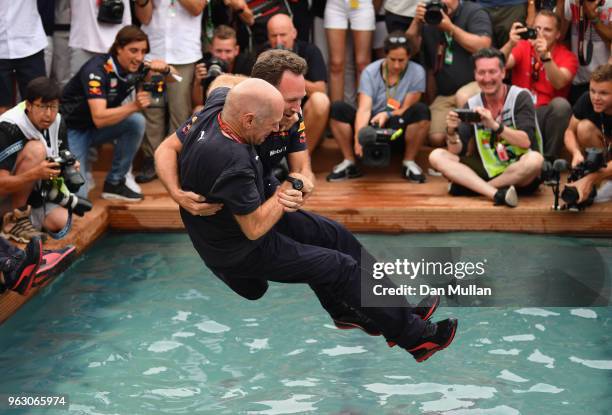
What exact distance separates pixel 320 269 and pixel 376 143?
135 inches

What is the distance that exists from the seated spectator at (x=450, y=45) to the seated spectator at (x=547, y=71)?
30 centimetres

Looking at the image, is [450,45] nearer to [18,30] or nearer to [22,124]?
[18,30]

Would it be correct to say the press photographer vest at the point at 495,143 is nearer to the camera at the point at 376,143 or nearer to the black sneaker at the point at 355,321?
the camera at the point at 376,143

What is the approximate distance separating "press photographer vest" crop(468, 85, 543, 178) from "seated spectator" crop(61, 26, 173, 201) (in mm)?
2366

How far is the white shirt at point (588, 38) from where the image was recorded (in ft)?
26.5

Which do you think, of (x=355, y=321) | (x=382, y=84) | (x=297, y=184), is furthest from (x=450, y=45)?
(x=297, y=184)

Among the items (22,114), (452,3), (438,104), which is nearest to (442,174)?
(438,104)

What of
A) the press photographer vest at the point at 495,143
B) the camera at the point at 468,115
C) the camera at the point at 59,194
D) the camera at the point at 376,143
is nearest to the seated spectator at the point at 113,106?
the camera at the point at 59,194

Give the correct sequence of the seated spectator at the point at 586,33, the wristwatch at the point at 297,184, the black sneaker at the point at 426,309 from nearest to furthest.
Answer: the wristwatch at the point at 297,184
the black sneaker at the point at 426,309
the seated spectator at the point at 586,33

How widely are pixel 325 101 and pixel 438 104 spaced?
3.24 ft

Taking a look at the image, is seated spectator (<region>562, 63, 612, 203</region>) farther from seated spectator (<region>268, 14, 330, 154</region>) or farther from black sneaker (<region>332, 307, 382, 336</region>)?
black sneaker (<region>332, 307, 382, 336</region>)

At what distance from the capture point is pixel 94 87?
760 cm

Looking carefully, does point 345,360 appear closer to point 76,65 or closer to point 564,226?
point 564,226

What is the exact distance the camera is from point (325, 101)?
8250 mm
